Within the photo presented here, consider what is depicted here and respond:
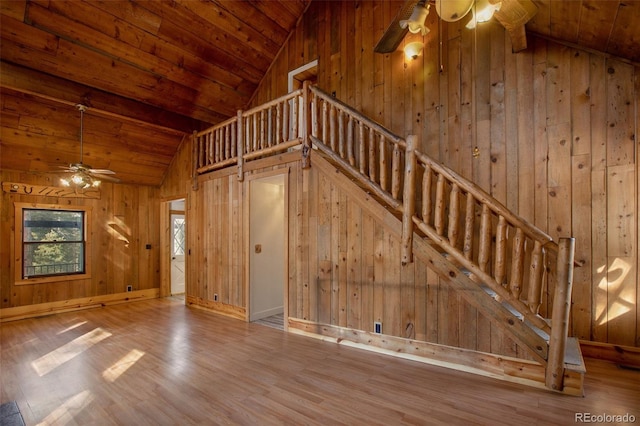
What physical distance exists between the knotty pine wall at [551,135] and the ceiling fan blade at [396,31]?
1.37 m

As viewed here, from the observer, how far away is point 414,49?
Result: 390cm

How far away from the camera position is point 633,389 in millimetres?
2553

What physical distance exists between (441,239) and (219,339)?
3.09m

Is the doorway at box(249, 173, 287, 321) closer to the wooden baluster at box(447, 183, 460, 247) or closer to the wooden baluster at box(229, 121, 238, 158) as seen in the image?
the wooden baluster at box(229, 121, 238, 158)

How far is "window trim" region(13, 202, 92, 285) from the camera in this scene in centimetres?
521

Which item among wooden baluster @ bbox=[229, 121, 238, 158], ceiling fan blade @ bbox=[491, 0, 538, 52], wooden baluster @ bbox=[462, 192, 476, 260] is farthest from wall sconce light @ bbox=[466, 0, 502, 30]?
wooden baluster @ bbox=[229, 121, 238, 158]

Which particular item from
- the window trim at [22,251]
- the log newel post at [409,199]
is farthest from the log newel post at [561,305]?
the window trim at [22,251]

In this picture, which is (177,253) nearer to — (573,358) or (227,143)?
(227,143)

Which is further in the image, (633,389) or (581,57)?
(581,57)

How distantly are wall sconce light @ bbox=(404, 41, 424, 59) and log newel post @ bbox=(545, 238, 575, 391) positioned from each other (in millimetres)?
2843

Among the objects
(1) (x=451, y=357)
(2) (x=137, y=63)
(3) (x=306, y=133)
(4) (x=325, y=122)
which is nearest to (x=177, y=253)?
(2) (x=137, y=63)

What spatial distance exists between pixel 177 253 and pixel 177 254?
2 centimetres

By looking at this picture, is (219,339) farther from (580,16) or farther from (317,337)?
(580,16)

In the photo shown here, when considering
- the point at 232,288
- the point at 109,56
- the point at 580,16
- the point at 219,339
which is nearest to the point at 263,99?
the point at 109,56
